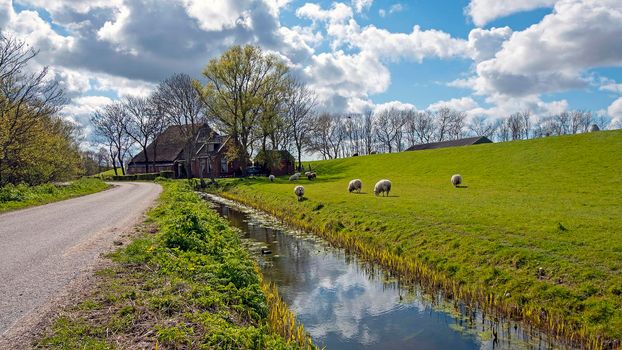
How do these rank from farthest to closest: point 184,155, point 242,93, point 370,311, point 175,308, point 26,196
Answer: point 184,155 → point 242,93 → point 26,196 → point 370,311 → point 175,308

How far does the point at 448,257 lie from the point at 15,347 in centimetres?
1190

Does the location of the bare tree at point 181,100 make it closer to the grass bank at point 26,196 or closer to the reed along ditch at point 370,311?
the grass bank at point 26,196

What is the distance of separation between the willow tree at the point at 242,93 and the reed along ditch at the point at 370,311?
135ft

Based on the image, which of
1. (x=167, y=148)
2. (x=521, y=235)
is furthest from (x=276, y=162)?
(x=521, y=235)

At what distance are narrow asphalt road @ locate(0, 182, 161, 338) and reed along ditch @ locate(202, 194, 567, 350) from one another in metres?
5.70

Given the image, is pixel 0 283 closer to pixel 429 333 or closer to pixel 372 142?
pixel 429 333

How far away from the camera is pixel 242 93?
182ft

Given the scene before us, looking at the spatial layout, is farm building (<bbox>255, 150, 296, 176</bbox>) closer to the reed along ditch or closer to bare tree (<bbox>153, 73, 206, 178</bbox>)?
bare tree (<bbox>153, 73, 206, 178</bbox>)

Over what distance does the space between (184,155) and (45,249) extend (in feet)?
223

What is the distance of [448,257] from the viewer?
13164 mm

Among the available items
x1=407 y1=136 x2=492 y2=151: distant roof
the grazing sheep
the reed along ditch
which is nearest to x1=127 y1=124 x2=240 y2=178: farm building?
the grazing sheep

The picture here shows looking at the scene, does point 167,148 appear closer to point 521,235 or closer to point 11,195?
point 11,195

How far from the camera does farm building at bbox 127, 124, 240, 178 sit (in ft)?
226

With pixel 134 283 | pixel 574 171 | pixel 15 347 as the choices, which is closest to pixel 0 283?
pixel 134 283
